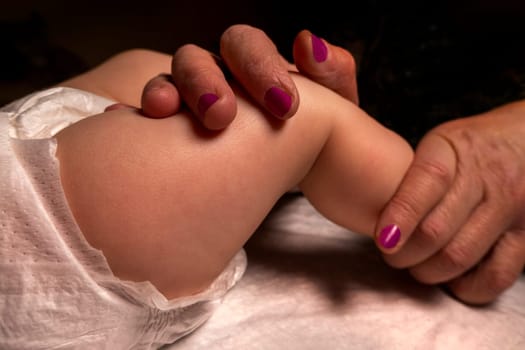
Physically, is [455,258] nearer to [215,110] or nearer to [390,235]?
[390,235]

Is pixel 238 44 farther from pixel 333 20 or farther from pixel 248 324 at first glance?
pixel 333 20

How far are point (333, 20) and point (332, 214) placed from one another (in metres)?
0.61

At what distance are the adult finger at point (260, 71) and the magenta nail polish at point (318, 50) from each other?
0.06m

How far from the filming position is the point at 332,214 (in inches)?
26.6

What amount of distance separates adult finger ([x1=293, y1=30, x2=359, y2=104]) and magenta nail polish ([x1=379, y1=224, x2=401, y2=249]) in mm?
197

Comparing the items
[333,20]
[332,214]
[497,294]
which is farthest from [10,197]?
[333,20]

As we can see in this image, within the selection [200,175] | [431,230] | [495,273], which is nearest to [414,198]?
[431,230]

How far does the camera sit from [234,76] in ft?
1.91

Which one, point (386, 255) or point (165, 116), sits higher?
point (165, 116)

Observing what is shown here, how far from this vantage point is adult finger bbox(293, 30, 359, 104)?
610mm

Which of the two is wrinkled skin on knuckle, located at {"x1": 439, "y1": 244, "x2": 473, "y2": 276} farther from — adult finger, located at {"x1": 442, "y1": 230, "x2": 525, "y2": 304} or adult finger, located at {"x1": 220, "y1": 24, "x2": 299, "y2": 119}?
adult finger, located at {"x1": 220, "y1": 24, "x2": 299, "y2": 119}

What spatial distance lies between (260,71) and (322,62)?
0.37 feet

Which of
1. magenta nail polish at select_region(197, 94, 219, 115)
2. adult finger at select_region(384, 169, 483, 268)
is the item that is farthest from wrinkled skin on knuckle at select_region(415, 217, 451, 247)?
magenta nail polish at select_region(197, 94, 219, 115)

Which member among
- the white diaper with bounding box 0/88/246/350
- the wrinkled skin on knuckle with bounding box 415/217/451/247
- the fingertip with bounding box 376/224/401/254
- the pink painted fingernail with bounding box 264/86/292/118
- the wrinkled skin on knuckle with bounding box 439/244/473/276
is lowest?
the wrinkled skin on knuckle with bounding box 439/244/473/276
